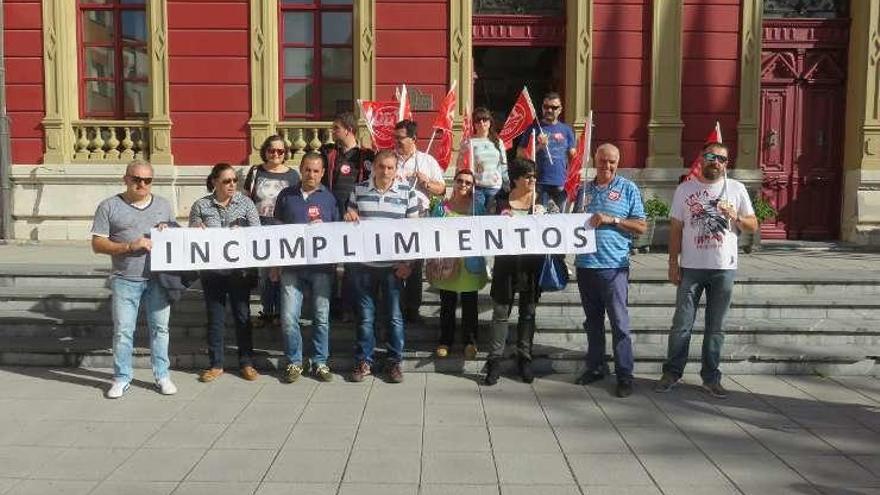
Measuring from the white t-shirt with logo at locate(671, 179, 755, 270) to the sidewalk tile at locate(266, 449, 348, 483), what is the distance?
3180 millimetres

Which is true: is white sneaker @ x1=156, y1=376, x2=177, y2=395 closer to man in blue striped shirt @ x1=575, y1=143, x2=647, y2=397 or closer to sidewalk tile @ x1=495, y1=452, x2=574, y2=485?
sidewalk tile @ x1=495, y1=452, x2=574, y2=485

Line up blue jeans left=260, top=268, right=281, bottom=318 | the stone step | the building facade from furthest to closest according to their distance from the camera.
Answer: the building facade < blue jeans left=260, top=268, right=281, bottom=318 < the stone step

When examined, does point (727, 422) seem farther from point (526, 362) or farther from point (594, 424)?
point (526, 362)

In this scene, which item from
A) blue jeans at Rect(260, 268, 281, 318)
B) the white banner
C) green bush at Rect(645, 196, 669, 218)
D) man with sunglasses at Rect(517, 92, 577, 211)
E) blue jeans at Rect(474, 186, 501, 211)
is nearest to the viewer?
the white banner

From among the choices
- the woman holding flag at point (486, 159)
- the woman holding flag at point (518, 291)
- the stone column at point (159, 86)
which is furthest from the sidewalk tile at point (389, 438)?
the stone column at point (159, 86)

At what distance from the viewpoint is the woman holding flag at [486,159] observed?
748 cm

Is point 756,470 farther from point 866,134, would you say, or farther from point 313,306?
point 866,134

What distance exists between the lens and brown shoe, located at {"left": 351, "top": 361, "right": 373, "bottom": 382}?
6.29 metres

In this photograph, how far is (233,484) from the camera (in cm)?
415

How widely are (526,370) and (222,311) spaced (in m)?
2.64

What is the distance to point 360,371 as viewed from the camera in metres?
6.33

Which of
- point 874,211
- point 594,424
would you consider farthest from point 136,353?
point 874,211

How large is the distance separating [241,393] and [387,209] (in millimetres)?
1931

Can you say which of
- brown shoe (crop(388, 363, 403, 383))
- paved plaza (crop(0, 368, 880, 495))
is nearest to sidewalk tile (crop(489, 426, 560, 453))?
paved plaza (crop(0, 368, 880, 495))
